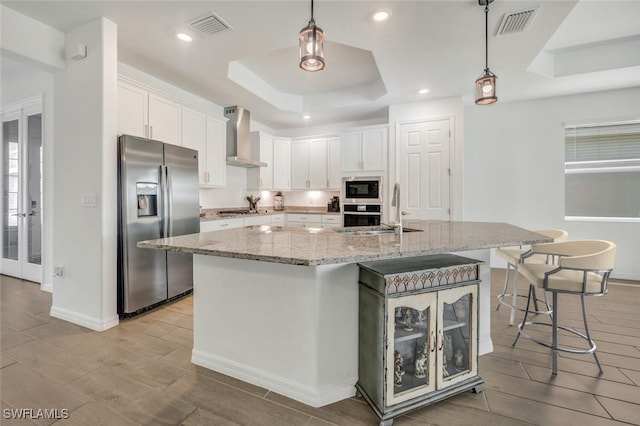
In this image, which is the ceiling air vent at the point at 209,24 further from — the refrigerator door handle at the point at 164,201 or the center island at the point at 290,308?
the center island at the point at 290,308

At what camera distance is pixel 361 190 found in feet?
15.9

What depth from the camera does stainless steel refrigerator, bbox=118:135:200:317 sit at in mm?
2664

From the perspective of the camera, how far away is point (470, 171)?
477 cm

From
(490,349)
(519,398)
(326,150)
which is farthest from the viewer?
(326,150)

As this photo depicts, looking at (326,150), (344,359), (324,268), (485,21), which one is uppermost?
(485,21)

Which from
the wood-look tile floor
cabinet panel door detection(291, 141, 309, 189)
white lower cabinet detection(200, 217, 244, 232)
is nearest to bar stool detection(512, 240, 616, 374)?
the wood-look tile floor

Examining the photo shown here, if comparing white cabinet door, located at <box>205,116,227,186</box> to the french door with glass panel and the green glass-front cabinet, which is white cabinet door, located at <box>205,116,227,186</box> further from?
the green glass-front cabinet

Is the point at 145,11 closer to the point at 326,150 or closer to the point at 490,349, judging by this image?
the point at 326,150

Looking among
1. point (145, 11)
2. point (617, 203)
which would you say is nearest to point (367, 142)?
point (145, 11)

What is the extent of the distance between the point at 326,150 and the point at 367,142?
0.91m

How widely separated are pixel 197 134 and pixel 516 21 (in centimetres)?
375

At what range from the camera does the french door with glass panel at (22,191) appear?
371cm

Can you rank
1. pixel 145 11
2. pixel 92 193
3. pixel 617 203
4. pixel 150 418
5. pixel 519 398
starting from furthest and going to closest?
pixel 617 203
pixel 92 193
pixel 145 11
pixel 519 398
pixel 150 418

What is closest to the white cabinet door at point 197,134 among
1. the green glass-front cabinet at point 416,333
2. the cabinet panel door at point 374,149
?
the cabinet panel door at point 374,149
